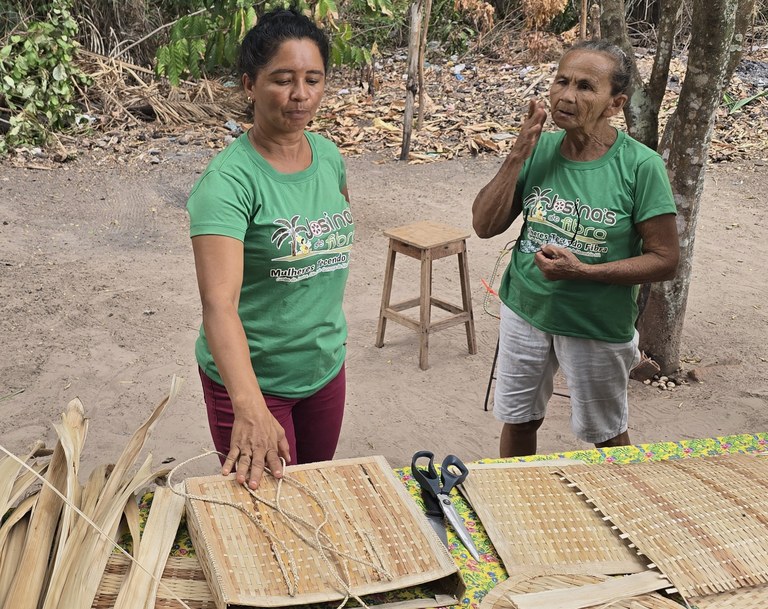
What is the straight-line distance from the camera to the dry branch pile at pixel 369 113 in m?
9.27

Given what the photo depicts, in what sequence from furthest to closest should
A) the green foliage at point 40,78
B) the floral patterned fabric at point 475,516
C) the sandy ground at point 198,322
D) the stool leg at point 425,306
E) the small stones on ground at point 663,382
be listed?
1. the green foliage at point 40,78
2. the stool leg at point 425,306
3. the small stones on ground at point 663,382
4. the sandy ground at point 198,322
5. the floral patterned fabric at point 475,516

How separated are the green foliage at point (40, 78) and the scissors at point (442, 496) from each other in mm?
7997

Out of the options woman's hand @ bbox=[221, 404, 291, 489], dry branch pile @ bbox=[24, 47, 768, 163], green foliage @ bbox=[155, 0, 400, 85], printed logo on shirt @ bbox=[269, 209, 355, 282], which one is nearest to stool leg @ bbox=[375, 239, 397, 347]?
printed logo on shirt @ bbox=[269, 209, 355, 282]

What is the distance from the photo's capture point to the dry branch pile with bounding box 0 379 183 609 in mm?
1577

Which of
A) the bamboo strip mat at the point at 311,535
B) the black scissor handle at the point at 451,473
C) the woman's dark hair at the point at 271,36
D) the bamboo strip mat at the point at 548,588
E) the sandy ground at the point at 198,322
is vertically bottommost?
the sandy ground at the point at 198,322

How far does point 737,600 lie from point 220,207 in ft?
4.54

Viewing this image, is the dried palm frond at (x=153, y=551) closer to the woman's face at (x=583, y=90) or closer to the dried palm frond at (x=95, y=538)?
the dried palm frond at (x=95, y=538)

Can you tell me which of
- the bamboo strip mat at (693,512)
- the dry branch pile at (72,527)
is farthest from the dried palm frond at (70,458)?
Answer: the bamboo strip mat at (693,512)

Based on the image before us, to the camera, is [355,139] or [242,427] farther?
[355,139]

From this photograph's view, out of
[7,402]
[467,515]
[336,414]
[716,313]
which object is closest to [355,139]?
[716,313]

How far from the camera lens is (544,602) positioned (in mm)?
1555

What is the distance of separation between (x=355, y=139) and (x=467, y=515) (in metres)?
8.14

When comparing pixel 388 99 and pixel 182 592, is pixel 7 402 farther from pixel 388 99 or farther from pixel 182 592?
pixel 388 99

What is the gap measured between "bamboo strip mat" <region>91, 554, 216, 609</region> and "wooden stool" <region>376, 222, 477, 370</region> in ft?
10.9
